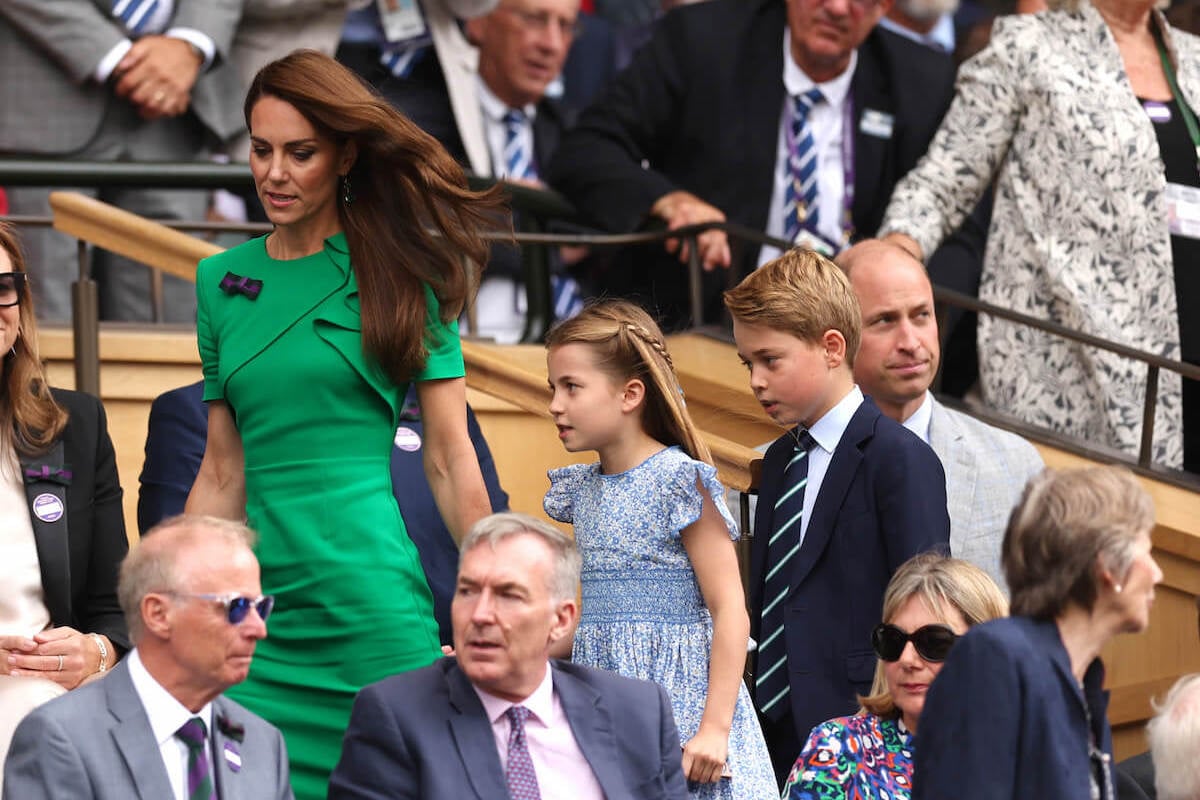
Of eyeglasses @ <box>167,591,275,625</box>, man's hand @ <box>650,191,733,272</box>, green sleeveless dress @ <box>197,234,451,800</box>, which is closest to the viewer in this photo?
eyeglasses @ <box>167,591,275,625</box>

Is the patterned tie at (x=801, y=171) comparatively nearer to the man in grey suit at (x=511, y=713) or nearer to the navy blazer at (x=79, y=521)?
the navy blazer at (x=79, y=521)

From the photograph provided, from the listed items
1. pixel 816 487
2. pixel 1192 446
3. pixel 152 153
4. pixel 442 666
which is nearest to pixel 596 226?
pixel 152 153

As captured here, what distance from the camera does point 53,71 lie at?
22.4ft

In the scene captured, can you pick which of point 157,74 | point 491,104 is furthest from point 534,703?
point 491,104

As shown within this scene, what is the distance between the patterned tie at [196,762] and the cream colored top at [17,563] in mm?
769

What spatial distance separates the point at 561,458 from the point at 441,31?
2594 mm

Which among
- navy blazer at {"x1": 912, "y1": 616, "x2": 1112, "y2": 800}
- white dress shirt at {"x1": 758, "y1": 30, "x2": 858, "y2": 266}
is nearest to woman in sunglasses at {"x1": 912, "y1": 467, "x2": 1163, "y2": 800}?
navy blazer at {"x1": 912, "y1": 616, "x2": 1112, "y2": 800}

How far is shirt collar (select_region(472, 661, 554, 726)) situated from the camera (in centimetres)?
365

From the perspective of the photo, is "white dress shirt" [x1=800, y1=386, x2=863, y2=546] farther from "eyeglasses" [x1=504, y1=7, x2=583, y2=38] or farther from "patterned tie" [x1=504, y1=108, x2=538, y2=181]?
"eyeglasses" [x1=504, y1=7, x2=583, y2=38]

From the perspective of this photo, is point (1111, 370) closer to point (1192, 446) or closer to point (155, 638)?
point (1192, 446)

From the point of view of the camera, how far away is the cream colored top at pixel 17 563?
13.5ft

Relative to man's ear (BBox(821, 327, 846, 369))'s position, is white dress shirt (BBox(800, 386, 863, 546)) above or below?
below

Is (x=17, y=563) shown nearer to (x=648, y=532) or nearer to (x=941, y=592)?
(x=648, y=532)

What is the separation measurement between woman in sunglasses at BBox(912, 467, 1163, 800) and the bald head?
1558 mm
